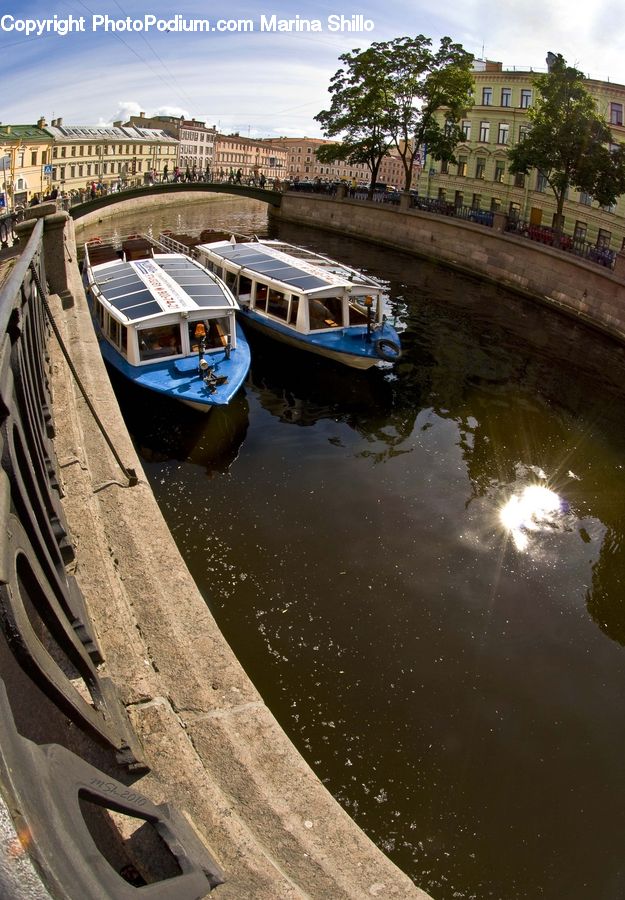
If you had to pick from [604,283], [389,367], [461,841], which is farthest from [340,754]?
[604,283]

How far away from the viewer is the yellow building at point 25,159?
53.7m

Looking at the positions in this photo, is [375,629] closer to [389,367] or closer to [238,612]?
[238,612]

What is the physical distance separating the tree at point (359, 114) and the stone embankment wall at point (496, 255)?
334cm

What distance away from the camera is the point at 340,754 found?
7.12 meters

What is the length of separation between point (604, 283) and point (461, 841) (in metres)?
23.6

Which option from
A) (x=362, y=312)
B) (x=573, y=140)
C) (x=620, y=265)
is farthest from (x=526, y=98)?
(x=362, y=312)

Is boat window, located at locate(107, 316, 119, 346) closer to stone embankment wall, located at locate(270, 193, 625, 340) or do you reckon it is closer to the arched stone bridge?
stone embankment wall, located at locate(270, 193, 625, 340)

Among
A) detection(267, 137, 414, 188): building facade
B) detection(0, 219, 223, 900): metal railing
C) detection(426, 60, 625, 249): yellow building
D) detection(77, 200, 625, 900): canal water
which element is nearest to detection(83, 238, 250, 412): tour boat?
detection(77, 200, 625, 900): canal water

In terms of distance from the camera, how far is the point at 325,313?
18.1 m

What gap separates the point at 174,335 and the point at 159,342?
37 cm

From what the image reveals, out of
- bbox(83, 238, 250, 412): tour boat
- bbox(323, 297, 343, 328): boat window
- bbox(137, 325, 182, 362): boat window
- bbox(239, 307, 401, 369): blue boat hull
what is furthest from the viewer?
bbox(323, 297, 343, 328): boat window

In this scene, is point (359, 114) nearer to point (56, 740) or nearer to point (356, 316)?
point (356, 316)

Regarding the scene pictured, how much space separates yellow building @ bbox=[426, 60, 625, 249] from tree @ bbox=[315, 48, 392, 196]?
5.59m

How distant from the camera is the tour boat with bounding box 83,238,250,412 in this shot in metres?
13.5
